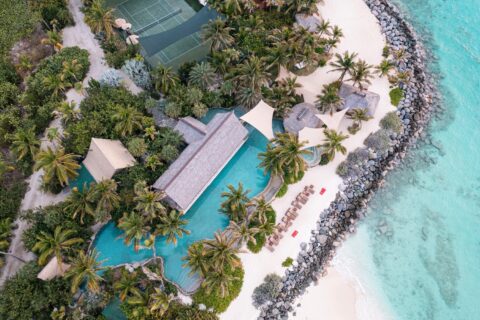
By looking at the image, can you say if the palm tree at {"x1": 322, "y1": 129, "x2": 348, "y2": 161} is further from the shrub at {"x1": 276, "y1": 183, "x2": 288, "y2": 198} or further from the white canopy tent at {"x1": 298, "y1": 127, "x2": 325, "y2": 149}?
the shrub at {"x1": 276, "y1": 183, "x2": 288, "y2": 198}

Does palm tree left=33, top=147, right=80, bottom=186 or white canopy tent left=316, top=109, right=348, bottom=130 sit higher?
white canopy tent left=316, top=109, right=348, bottom=130

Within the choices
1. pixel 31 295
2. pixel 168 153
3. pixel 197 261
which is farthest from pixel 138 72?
pixel 31 295

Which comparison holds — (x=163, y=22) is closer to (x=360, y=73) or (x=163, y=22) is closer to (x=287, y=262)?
(x=360, y=73)

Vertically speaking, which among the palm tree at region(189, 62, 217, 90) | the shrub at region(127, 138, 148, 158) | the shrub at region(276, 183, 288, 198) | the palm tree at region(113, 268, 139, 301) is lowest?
the palm tree at region(113, 268, 139, 301)

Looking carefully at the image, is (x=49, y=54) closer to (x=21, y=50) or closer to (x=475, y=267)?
(x=21, y=50)

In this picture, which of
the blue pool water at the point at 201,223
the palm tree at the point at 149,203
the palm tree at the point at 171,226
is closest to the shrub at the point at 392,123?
the blue pool water at the point at 201,223

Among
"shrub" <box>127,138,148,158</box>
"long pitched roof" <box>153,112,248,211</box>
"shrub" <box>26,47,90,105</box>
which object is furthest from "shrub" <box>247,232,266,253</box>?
"shrub" <box>26,47,90,105</box>
